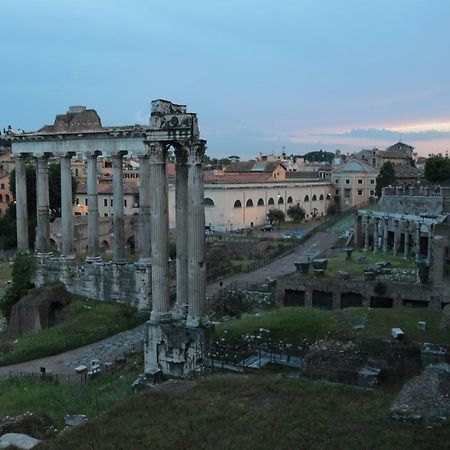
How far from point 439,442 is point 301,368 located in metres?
6.76

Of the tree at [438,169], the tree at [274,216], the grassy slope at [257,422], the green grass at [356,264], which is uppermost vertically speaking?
the tree at [438,169]

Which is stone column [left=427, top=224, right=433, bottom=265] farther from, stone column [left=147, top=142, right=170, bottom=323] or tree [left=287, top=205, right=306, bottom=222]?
tree [left=287, top=205, right=306, bottom=222]

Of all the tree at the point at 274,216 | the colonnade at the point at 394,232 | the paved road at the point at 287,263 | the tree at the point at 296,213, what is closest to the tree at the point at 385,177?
the tree at the point at 296,213

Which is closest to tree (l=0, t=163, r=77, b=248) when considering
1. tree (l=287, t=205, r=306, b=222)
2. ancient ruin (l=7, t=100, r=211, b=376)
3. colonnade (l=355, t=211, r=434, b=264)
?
ancient ruin (l=7, t=100, r=211, b=376)

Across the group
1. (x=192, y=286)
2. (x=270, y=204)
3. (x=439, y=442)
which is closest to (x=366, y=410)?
(x=439, y=442)

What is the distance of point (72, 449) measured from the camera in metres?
13.4

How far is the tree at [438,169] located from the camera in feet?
259

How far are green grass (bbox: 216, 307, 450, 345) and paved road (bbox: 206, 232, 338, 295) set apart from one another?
11.7 meters

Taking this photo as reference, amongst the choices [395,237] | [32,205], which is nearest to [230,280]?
[395,237]

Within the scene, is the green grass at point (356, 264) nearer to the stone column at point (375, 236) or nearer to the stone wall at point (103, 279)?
the stone column at point (375, 236)

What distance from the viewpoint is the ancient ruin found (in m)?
21.3

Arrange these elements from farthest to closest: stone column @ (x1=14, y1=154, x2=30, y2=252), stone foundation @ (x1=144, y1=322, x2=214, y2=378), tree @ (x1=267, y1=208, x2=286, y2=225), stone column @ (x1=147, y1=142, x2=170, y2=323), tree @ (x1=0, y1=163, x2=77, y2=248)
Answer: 1. tree @ (x1=267, y1=208, x2=286, y2=225)
2. tree @ (x1=0, y1=163, x2=77, y2=248)
3. stone column @ (x1=14, y1=154, x2=30, y2=252)
4. stone column @ (x1=147, y1=142, x2=170, y2=323)
5. stone foundation @ (x1=144, y1=322, x2=214, y2=378)

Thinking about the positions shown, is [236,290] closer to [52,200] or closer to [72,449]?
[72,449]

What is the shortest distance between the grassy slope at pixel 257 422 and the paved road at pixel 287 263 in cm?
2005
